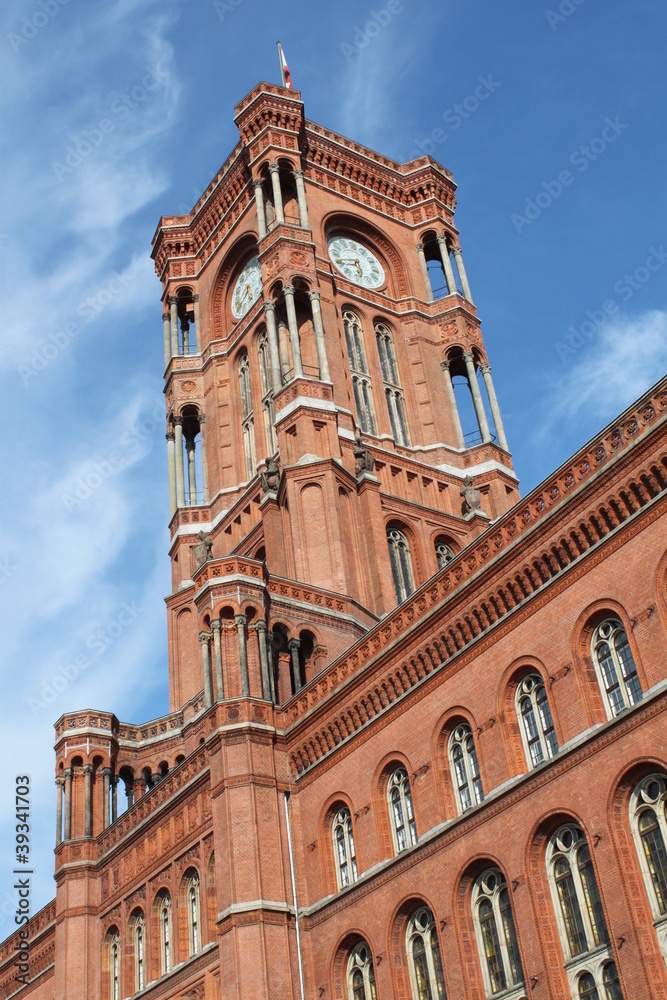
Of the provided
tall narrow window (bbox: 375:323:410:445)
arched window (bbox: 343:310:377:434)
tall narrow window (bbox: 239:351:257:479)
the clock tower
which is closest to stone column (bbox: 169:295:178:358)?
the clock tower

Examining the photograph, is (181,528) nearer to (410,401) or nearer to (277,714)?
(410,401)

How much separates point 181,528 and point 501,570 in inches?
1102

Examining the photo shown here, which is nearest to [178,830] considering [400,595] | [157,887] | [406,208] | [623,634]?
[157,887]

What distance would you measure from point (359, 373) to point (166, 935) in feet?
82.3

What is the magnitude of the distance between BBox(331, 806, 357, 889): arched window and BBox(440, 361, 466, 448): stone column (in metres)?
24.3

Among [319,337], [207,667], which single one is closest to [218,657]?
[207,667]

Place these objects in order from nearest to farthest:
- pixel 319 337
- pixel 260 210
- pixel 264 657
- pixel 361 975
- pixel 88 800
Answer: pixel 361 975, pixel 264 657, pixel 88 800, pixel 319 337, pixel 260 210

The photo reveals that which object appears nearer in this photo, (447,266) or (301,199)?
(301,199)

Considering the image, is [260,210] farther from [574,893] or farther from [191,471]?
[574,893]

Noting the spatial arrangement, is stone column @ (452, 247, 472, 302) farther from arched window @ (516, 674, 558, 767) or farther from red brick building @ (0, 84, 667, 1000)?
arched window @ (516, 674, 558, 767)

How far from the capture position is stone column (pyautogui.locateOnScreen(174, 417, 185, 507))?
54.5 m

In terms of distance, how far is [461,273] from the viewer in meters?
57.8

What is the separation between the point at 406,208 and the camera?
196 ft

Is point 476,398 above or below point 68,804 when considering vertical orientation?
above
